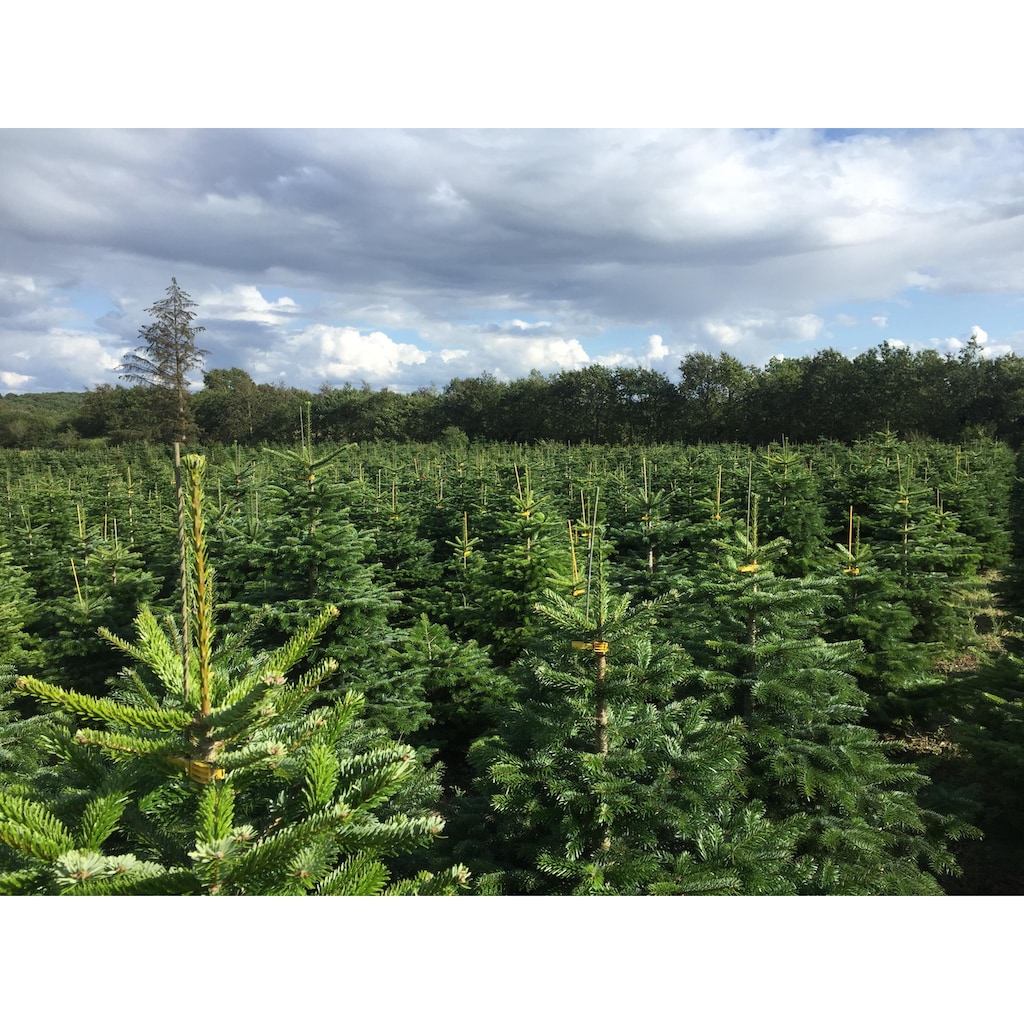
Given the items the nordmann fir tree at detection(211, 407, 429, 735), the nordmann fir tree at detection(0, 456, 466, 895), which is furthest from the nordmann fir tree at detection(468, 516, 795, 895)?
the nordmann fir tree at detection(211, 407, 429, 735)

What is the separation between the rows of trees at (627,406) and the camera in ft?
119

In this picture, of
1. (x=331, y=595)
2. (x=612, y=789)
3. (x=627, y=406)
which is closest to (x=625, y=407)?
(x=627, y=406)

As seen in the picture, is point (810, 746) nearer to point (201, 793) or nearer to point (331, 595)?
point (201, 793)

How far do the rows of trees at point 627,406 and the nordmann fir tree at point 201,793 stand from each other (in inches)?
1206

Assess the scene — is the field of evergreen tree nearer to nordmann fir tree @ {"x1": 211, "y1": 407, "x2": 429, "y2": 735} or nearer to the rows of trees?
nordmann fir tree @ {"x1": 211, "y1": 407, "x2": 429, "y2": 735}

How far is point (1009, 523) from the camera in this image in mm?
16766

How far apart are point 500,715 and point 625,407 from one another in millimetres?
48108

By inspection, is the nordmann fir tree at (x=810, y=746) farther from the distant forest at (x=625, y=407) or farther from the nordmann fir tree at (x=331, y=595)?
the distant forest at (x=625, y=407)

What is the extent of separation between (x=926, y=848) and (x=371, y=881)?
180 inches

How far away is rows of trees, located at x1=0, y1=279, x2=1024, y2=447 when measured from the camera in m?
36.3

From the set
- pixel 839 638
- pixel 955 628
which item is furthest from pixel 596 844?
pixel 955 628

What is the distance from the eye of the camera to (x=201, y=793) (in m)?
1.67

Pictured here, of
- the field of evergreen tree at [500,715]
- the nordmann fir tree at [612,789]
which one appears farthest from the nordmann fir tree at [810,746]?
the nordmann fir tree at [612,789]

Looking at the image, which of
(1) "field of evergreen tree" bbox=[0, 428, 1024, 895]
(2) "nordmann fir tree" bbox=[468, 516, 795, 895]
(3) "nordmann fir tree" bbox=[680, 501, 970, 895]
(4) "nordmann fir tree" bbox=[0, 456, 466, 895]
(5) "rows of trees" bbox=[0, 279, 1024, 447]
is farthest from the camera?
(5) "rows of trees" bbox=[0, 279, 1024, 447]
